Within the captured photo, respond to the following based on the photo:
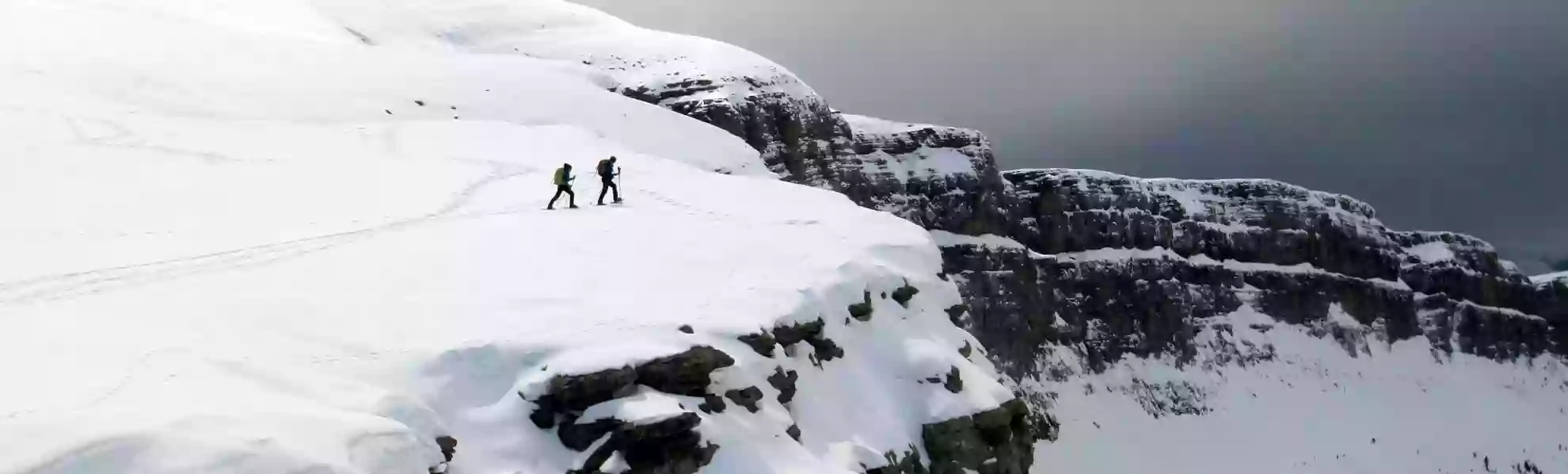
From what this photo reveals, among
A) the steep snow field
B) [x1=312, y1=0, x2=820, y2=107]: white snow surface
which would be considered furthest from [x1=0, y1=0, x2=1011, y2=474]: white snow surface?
the steep snow field

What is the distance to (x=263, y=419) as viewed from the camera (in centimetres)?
870

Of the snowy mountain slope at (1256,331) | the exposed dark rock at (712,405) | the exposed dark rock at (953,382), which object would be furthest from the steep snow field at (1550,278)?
the exposed dark rock at (712,405)

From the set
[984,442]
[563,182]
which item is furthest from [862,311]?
[563,182]

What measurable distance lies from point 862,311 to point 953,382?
2046 millimetres

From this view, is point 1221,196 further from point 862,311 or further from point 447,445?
point 447,445

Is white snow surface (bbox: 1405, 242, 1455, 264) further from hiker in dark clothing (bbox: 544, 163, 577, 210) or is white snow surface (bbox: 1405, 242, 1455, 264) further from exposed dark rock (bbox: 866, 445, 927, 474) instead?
hiker in dark clothing (bbox: 544, 163, 577, 210)

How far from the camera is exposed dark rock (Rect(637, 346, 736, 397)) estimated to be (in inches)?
467

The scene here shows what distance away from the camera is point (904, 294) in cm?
1936

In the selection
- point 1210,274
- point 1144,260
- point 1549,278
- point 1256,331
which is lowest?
point 1549,278

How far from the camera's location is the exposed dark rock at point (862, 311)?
680 inches

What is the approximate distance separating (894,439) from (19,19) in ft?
104

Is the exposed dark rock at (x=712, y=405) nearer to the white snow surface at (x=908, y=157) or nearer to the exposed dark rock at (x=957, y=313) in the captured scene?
the exposed dark rock at (x=957, y=313)

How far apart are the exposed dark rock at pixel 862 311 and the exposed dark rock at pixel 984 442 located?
7.87ft

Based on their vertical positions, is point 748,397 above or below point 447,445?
below
